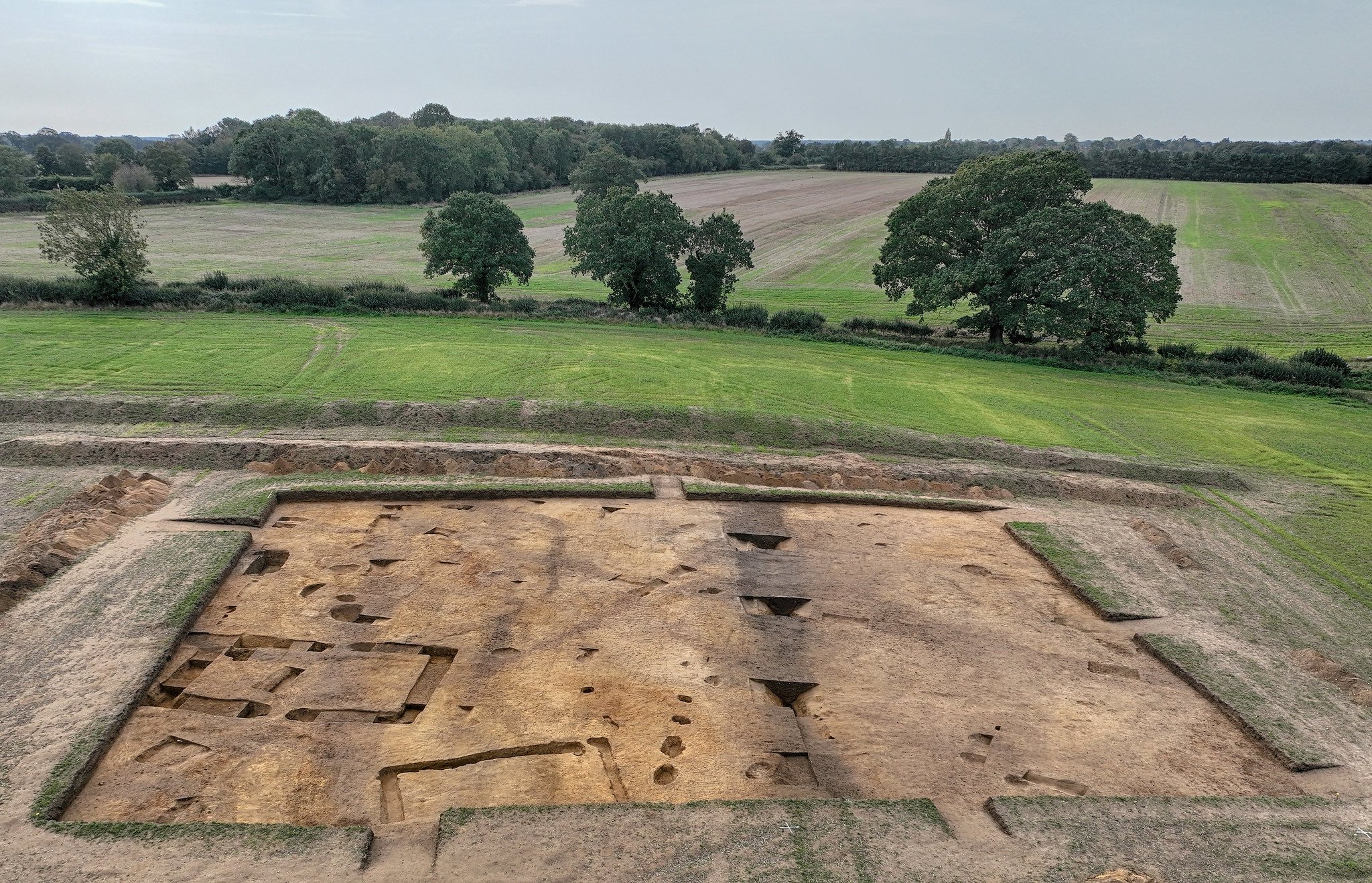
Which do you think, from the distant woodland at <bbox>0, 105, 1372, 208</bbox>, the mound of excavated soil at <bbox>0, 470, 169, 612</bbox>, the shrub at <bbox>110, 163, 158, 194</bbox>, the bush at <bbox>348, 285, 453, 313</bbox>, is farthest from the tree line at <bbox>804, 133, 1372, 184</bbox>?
the shrub at <bbox>110, 163, 158, 194</bbox>

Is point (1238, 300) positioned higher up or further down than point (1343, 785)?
higher up

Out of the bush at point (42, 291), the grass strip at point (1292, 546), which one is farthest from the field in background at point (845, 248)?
the grass strip at point (1292, 546)

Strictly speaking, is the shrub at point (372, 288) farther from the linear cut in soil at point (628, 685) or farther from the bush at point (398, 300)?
the linear cut in soil at point (628, 685)

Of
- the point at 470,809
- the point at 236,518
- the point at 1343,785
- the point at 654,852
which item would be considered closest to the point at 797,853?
the point at 654,852

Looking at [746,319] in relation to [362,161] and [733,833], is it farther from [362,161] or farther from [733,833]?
[362,161]

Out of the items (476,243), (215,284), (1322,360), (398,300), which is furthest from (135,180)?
(1322,360)

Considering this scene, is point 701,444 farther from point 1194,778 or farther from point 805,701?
point 1194,778
